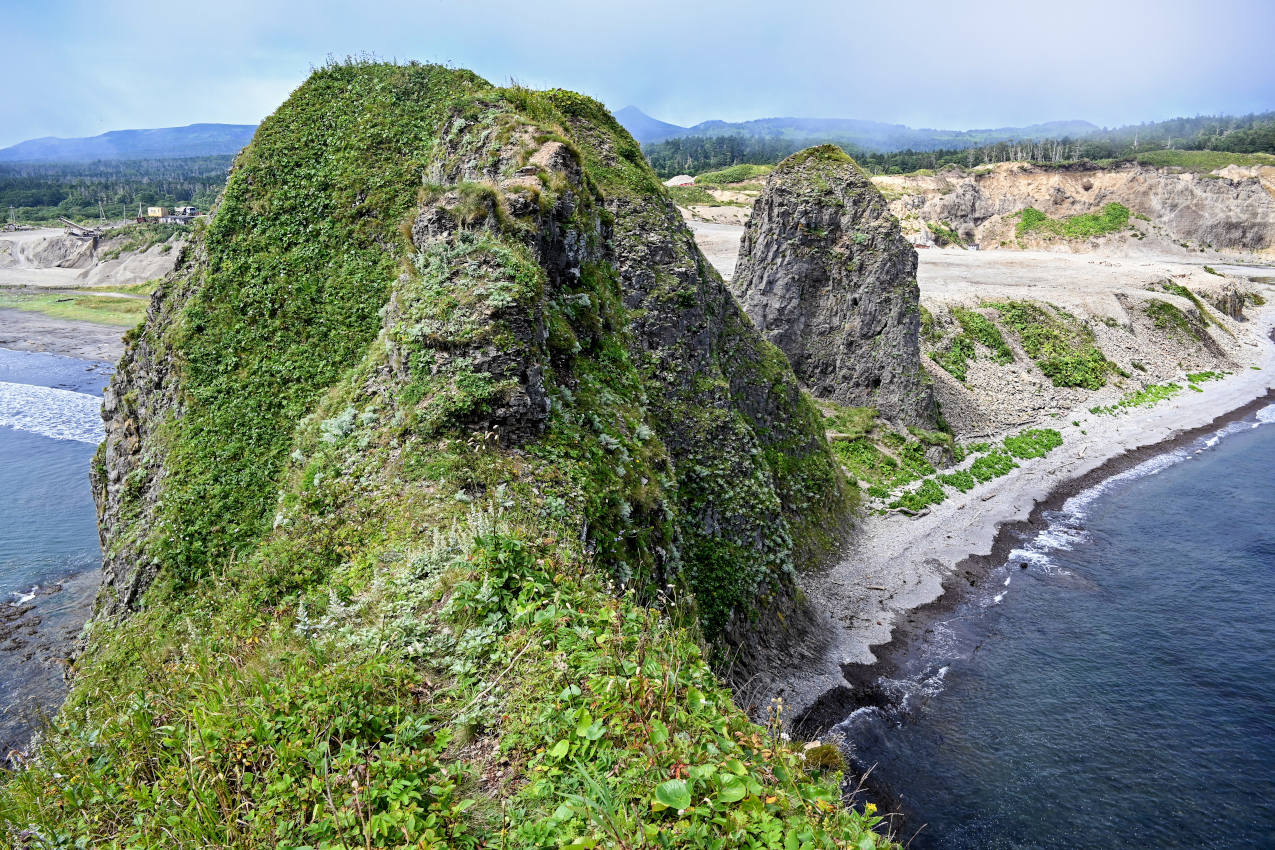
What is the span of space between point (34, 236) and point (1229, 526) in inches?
6680

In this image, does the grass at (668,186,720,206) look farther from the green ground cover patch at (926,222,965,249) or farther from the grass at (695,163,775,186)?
the green ground cover patch at (926,222,965,249)

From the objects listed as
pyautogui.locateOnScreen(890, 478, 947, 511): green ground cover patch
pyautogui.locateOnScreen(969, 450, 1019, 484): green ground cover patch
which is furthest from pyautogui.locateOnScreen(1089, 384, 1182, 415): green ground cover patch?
pyautogui.locateOnScreen(890, 478, 947, 511): green ground cover patch

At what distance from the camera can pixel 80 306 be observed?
83250mm

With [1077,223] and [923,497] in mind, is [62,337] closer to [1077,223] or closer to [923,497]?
[923,497]

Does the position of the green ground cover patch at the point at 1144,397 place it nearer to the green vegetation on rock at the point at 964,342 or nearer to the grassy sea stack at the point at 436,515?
the green vegetation on rock at the point at 964,342

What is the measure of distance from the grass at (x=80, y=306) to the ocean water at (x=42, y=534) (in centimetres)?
2675

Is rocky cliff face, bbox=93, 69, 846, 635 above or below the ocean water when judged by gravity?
above

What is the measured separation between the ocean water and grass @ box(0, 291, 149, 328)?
87.8ft

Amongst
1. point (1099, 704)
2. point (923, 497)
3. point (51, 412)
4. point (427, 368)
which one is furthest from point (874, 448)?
point (51, 412)

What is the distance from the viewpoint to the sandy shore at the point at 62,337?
206ft

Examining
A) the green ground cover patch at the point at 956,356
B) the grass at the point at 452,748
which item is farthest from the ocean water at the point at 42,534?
the green ground cover patch at the point at 956,356

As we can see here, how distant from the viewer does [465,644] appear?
22.1 ft

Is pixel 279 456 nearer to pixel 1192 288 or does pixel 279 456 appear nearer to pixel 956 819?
pixel 956 819

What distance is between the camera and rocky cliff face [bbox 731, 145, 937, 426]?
114ft
